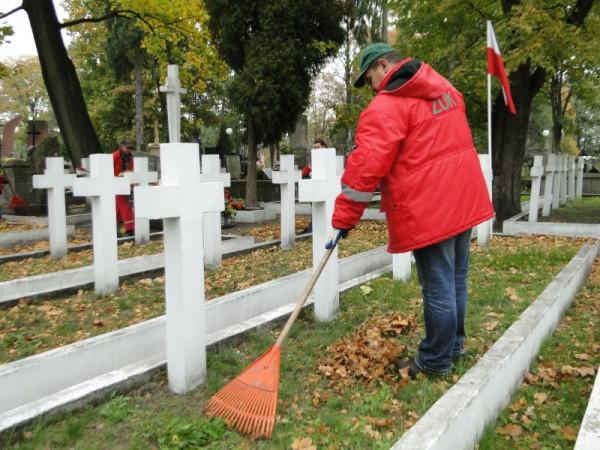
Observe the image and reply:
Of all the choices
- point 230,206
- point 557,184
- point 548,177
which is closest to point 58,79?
point 230,206

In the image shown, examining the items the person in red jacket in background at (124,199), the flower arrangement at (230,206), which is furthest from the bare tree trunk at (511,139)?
the person in red jacket in background at (124,199)

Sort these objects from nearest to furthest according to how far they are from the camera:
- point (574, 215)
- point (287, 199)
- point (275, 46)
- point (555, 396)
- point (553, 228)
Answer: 1. point (555, 396)
2. point (287, 199)
3. point (553, 228)
4. point (574, 215)
5. point (275, 46)

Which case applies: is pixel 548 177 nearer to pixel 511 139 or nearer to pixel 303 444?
pixel 511 139

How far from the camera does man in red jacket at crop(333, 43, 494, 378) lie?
3.09 m

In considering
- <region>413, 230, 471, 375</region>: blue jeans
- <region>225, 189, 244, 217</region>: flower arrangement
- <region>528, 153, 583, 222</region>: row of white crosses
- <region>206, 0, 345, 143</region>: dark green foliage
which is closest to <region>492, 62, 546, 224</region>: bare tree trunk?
<region>528, 153, 583, 222</region>: row of white crosses

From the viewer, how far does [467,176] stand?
10.6ft

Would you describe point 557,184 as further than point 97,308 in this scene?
Yes

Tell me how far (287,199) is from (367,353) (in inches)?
214

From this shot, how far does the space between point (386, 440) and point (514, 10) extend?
9483 millimetres

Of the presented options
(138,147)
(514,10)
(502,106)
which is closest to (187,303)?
(514,10)

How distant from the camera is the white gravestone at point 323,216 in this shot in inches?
181

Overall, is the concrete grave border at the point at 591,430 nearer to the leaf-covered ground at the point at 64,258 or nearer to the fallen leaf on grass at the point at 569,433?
the fallen leaf on grass at the point at 569,433

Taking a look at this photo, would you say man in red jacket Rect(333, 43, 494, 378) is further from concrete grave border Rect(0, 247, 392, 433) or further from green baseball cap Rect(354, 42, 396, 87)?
concrete grave border Rect(0, 247, 392, 433)

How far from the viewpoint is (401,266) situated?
19.7 feet
